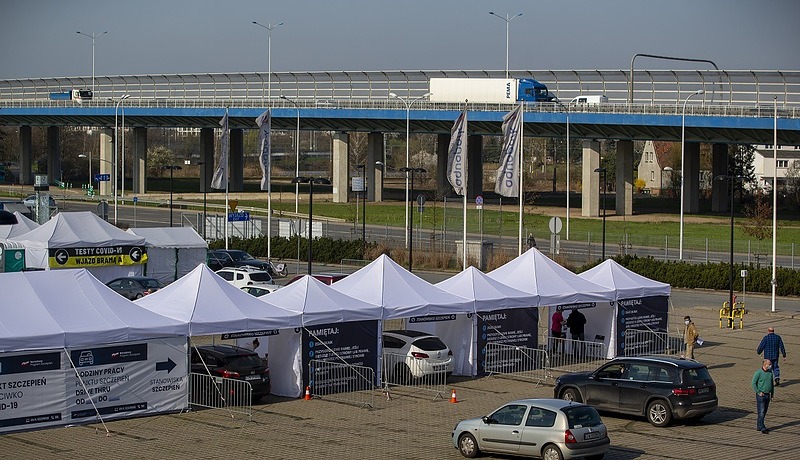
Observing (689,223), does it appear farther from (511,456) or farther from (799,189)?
(511,456)

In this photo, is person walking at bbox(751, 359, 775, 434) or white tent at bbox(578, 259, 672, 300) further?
white tent at bbox(578, 259, 672, 300)

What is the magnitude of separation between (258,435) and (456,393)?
6404 millimetres

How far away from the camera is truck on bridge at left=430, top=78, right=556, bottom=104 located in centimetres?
9056

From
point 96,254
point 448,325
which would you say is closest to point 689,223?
point 96,254

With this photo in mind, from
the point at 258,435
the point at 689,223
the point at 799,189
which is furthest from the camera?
the point at 799,189

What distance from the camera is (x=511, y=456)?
1877 cm

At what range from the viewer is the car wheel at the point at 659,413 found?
21.6 m

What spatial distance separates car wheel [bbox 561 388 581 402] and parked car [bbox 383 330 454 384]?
11.7 ft

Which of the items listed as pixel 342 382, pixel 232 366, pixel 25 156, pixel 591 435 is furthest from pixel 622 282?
pixel 25 156

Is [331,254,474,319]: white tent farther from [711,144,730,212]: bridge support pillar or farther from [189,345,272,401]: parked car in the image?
[711,144,730,212]: bridge support pillar

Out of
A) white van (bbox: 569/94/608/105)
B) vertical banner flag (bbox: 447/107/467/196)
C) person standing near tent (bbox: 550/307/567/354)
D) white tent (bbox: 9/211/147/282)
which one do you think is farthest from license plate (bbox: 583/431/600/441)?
white van (bbox: 569/94/608/105)

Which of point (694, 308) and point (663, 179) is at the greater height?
point (663, 179)

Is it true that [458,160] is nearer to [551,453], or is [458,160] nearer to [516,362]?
[516,362]

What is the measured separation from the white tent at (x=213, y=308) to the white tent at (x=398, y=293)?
2.75 metres
